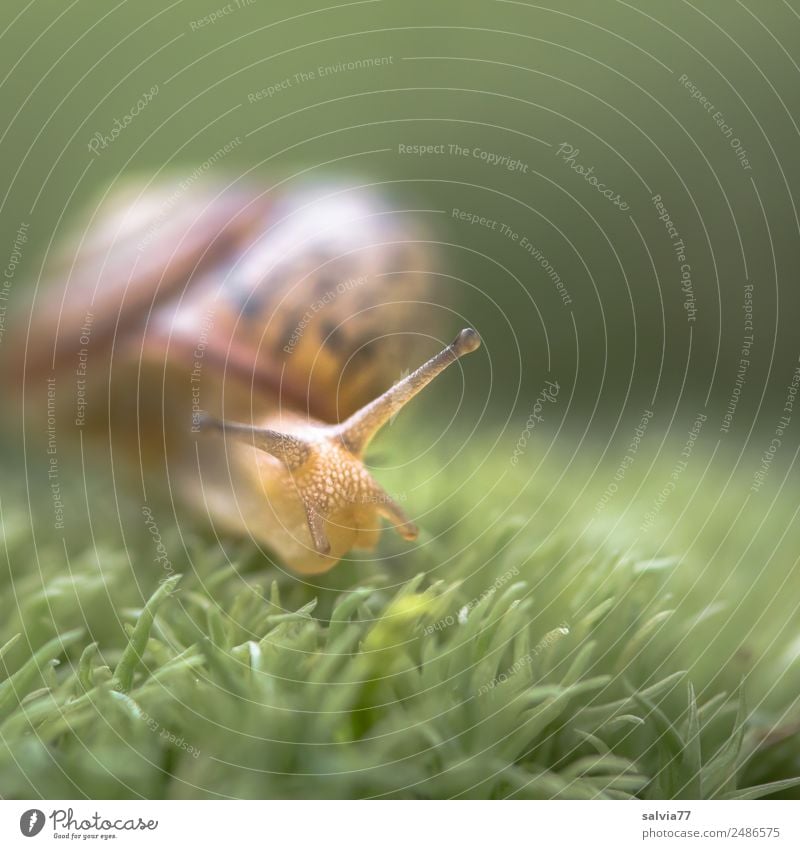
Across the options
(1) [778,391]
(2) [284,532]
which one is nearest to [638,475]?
(1) [778,391]

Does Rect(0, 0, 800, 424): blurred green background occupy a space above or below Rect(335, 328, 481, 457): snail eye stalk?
above
